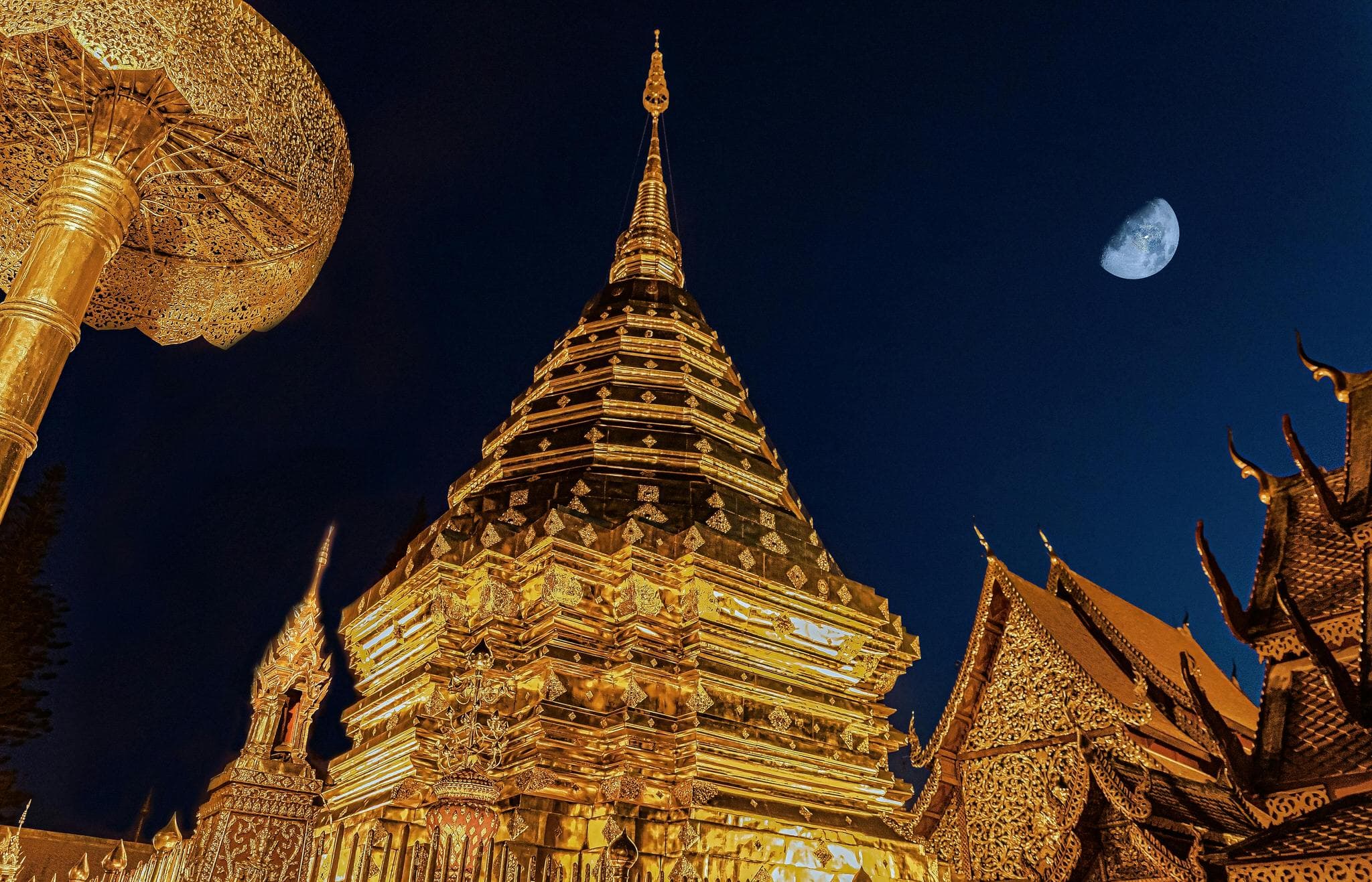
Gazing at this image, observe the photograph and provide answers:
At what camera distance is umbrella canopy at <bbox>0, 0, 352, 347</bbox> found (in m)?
4.18

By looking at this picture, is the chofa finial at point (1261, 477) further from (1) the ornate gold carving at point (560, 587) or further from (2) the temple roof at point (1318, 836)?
(1) the ornate gold carving at point (560, 587)

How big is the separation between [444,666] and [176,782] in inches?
448

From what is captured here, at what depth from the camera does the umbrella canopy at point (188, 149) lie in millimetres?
4184

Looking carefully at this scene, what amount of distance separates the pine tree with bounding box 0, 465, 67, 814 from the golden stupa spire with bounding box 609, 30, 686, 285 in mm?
10223

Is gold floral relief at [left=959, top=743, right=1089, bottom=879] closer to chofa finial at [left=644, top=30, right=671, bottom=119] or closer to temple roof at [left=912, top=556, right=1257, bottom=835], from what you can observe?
temple roof at [left=912, top=556, right=1257, bottom=835]

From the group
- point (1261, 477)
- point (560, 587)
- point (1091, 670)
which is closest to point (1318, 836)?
point (1261, 477)

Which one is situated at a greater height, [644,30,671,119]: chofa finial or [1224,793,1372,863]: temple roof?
[644,30,671,119]: chofa finial

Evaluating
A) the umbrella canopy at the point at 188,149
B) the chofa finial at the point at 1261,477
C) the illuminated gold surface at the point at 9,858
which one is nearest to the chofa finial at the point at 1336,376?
the chofa finial at the point at 1261,477

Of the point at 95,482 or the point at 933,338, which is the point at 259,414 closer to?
the point at 95,482

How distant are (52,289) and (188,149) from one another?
5.37ft

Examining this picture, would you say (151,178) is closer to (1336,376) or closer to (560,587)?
(560,587)

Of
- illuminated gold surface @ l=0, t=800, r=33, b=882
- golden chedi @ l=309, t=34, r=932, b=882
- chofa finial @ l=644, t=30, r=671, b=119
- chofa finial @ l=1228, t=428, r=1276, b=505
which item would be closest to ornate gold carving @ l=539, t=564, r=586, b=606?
golden chedi @ l=309, t=34, r=932, b=882

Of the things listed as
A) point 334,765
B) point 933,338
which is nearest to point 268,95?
point 334,765

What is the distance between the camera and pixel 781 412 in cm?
2461
